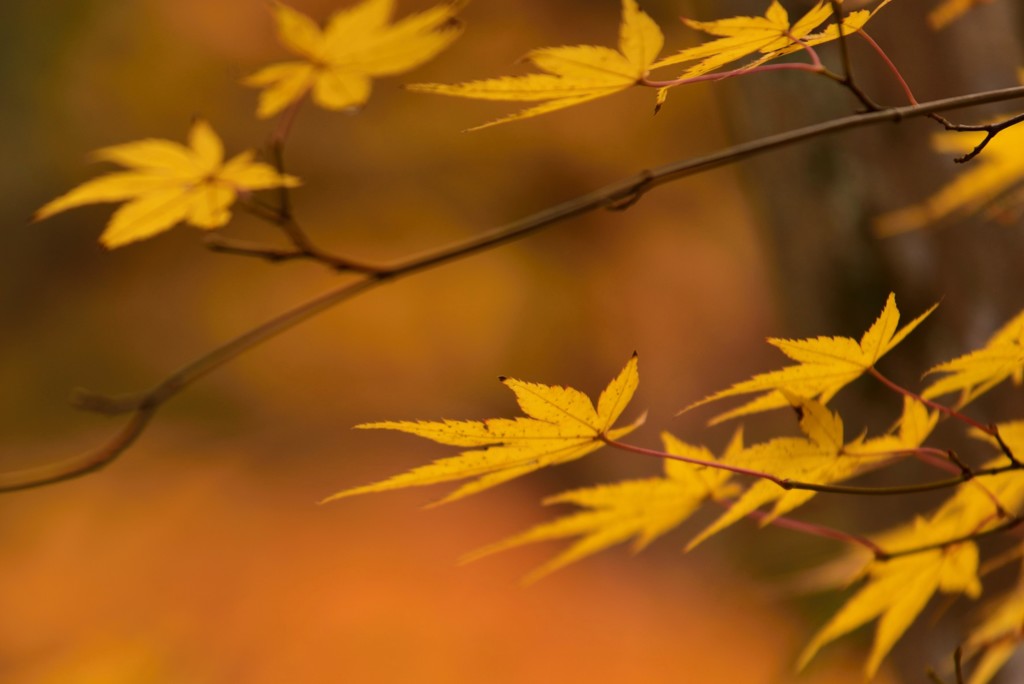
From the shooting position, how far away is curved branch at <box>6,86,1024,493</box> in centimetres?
33

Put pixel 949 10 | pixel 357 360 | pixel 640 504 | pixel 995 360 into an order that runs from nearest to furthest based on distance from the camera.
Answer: pixel 995 360, pixel 640 504, pixel 949 10, pixel 357 360

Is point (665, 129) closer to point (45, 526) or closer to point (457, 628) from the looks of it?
point (457, 628)

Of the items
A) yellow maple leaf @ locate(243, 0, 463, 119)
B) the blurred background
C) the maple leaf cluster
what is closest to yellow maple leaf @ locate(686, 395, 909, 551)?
the maple leaf cluster

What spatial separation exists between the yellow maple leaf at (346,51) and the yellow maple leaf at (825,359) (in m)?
0.21

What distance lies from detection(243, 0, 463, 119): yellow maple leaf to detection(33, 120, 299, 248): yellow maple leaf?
4 centimetres

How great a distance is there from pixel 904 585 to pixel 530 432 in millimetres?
208

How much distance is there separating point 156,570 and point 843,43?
2272 mm

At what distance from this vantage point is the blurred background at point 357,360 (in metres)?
2.18

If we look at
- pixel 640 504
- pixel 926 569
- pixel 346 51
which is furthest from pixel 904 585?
pixel 346 51

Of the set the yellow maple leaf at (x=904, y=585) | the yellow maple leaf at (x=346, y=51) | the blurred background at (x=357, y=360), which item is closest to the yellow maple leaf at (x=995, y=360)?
the yellow maple leaf at (x=904, y=585)

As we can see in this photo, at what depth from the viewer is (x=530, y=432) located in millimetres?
336

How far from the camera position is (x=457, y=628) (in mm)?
2211

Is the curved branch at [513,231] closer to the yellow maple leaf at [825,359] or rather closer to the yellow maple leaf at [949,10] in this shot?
the yellow maple leaf at [825,359]

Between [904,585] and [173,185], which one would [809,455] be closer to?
[904,585]
